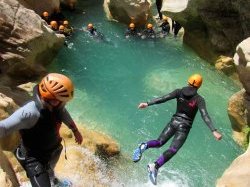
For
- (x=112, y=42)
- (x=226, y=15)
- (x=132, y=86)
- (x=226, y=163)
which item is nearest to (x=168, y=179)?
(x=226, y=163)

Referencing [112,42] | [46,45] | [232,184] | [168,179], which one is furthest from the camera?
[112,42]

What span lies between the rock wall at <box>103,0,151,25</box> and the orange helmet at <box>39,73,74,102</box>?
56.0 feet

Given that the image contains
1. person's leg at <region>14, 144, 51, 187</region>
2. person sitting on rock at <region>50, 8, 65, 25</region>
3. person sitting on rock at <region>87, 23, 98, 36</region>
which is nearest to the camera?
person's leg at <region>14, 144, 51, 187</region>

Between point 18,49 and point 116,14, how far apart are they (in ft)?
33.6

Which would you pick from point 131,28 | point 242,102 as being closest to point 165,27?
point 131,28

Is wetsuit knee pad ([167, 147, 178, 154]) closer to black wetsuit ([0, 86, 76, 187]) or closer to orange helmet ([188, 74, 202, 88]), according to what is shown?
orange helmet ([188, 74, 202, 88])

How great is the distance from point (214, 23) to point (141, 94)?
4.91 meters

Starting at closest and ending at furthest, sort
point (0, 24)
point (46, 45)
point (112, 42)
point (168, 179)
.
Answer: point (168, 179) → point (0, 24) → point (46, 45) → point (112, 42)

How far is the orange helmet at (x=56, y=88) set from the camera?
18.7ft

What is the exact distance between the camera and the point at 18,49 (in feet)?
46.7

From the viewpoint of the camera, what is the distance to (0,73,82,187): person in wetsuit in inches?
220

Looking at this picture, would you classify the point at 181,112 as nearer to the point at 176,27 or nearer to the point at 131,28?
the point at 176,27

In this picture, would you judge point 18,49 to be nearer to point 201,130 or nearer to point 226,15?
point 201,130

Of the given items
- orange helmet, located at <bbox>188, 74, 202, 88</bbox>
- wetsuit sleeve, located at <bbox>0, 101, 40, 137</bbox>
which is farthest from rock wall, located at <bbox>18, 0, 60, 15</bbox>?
wetsuit sleeve, located at <bbox>0, 101, 40, 137</bbox>
